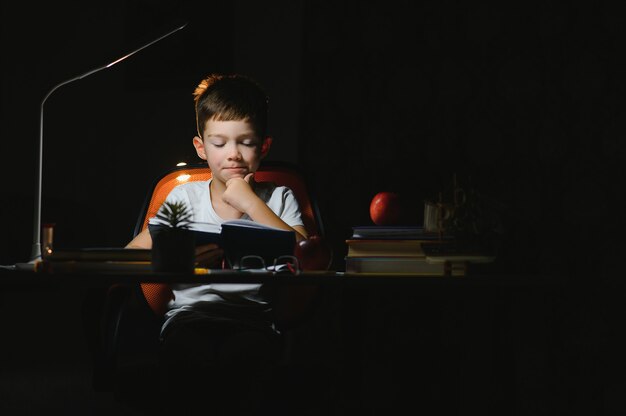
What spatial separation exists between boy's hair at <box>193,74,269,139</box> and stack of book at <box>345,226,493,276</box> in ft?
2.38

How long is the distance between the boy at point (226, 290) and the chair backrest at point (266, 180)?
0.07 meters

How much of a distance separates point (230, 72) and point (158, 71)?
15.6 inches

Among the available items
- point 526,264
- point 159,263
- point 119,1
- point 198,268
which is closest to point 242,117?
point 198,268

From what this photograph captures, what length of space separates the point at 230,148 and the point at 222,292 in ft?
1.44

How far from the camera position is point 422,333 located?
2.58 metres

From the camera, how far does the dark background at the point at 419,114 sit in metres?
2.42

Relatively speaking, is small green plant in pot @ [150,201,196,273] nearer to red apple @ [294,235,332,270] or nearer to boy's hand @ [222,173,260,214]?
red apple @ [294,235,332,270]

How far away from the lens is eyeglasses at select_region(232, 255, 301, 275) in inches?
54.5

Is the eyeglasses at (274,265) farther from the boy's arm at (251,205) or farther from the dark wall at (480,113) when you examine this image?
the dark wall at (480,113)

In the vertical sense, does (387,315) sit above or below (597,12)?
below

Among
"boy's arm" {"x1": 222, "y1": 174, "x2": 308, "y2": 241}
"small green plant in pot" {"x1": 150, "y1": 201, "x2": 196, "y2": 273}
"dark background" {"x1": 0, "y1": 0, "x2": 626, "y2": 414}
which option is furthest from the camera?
"dark background" {"x1": 0, "y1": 0, "x2": 626, "y2": 414}

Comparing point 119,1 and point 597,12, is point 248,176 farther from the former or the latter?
point 119,1

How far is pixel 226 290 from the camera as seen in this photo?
176 centimetres

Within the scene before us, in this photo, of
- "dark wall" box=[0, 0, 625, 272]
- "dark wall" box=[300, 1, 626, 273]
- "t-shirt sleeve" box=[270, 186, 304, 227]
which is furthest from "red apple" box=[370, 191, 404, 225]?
"dark wall" box=[300, 1, 626, 273]
